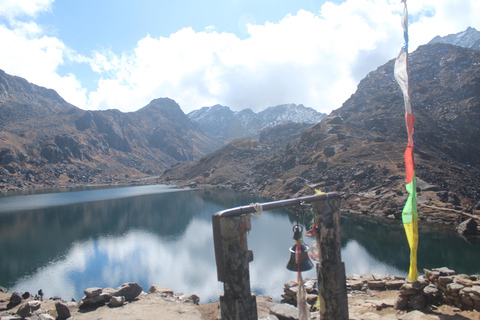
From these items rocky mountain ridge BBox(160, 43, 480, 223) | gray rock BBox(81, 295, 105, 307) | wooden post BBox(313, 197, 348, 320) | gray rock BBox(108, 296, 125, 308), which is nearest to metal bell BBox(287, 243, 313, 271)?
wooden post BBox(313, 197, 348, 320)

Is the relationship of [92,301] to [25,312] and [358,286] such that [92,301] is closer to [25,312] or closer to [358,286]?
[25,312]

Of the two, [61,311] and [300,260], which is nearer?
[300,260]

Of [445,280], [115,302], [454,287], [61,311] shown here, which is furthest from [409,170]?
[61,311]

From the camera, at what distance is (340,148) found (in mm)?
91812

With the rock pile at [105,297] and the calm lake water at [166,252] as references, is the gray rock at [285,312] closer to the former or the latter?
the rock pile at [105,297]

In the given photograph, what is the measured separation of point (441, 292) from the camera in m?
12.3

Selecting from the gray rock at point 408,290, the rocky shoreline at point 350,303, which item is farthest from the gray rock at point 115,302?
the gray rock at point 408,290

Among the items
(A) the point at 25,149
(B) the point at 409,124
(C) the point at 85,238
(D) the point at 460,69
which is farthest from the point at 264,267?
(A) the point at 25,149

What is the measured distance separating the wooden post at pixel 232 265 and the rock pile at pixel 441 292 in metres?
9.90

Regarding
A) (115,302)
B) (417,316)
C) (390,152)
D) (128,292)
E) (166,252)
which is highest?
(390,152)

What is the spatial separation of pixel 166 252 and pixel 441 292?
34948 mm

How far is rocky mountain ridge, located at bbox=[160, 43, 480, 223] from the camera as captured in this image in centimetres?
5475

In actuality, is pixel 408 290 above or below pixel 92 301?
above

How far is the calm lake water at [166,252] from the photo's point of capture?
29.4m
